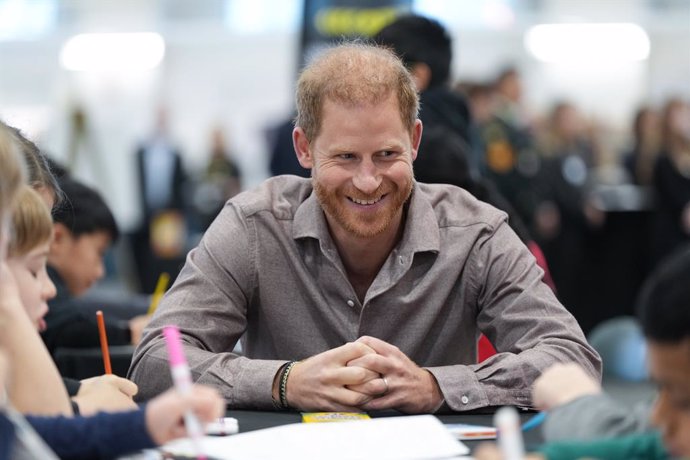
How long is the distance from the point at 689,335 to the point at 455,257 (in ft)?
3.15

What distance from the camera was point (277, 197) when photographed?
92.9 inches

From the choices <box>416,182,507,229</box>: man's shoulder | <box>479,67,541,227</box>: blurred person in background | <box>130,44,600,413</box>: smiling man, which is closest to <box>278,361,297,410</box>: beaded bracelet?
<box>130,44,600,413</box>: smiling man

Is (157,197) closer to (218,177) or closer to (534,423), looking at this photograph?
(218,177)

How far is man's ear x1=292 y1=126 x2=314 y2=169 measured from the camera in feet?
7.41

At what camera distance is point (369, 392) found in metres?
1.91

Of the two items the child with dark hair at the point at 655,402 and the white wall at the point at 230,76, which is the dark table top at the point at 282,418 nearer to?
the child with dark hair at the point at 655,402

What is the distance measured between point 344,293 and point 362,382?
1.13ft

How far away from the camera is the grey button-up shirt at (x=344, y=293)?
7.02 feet

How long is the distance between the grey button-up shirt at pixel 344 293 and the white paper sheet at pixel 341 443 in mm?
398

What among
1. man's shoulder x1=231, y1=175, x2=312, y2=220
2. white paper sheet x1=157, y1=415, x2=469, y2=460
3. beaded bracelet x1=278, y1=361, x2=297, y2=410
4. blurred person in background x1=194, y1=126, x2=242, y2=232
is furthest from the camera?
blurred person in background x1=194, y1=126, x2=242, y2=232

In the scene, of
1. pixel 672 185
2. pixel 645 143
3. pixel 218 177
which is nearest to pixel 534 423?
pixel 672 185

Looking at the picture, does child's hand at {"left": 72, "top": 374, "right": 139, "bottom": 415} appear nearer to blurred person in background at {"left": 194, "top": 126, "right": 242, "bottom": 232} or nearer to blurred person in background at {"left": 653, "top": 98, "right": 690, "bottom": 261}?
blurred person in background at {"left": 653, "top": 98, "right": 690, "bottom": 261}

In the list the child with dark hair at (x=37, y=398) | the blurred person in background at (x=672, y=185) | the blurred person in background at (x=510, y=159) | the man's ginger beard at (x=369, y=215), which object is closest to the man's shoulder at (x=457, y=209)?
the man's ginger beard at (x=369, y=215)

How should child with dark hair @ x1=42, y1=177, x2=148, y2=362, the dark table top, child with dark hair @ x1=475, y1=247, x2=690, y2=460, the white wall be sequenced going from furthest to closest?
the white wall, child with dark hair @ x1=42, y1=177, x2=148, y2=362, the dark table top, child with dark hair @ x1=475, y1=247, x2=690, y2=460
